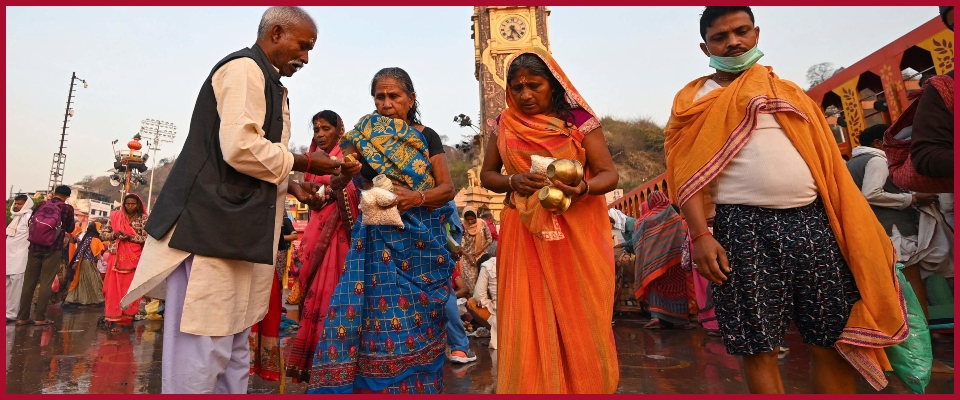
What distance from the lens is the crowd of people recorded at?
85.5 inches

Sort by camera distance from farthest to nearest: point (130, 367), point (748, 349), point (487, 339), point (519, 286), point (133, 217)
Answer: point (133, 217) → point (487, 339) → point (130, 367) → point (519, 286) → point (748, 349)

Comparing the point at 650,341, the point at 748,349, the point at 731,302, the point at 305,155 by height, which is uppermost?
the point at 305,155

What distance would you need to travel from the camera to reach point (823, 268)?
2.16 m

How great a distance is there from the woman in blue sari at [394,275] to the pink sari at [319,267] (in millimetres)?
253

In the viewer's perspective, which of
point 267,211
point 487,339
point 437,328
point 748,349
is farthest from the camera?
point 487,339

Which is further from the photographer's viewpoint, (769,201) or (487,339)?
(487,339)

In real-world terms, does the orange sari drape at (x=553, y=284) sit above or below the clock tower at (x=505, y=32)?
below

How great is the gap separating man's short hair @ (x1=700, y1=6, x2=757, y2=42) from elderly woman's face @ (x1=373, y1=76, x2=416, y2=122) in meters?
1.58

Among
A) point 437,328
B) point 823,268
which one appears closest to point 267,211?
point 437,328

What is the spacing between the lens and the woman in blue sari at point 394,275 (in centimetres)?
279

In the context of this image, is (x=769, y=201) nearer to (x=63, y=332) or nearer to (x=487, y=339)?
(x=487, y=339)

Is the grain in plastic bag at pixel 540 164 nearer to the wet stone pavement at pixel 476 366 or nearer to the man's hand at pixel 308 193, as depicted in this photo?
the man's hand at pixel 308 193

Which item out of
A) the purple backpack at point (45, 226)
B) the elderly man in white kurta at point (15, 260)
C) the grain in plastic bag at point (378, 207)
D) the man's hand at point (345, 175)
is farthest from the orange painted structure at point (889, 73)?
the elderly man in white kurta at point (15, 260)

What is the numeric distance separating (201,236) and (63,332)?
664 centimetres
